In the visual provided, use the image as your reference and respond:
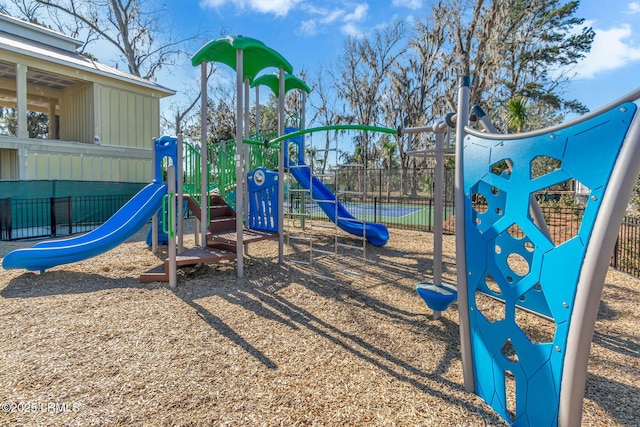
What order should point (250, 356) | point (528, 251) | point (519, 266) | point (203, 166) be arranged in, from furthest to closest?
1. point (519, 266)
2. point (203, 166)
3. point (250, 356)
4. point (528, 251)

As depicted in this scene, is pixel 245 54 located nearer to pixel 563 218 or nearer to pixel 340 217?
pixel 340 217

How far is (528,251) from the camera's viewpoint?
81.6 inches

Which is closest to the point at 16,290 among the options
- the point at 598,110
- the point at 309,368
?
the point at 309,368

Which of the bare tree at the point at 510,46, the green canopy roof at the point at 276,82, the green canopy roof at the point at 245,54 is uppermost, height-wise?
the bare tree at the point at 510,46

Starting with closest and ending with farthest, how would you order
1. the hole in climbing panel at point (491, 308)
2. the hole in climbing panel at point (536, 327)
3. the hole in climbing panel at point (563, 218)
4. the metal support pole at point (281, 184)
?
the hole in climbing panel at point (536, 327) → the hole in climbing panel at point (491, 308) → the metal support pole at point (281, 184) → the hole in climbing panel at point (563, 218)

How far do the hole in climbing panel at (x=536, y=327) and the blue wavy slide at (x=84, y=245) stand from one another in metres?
5.93

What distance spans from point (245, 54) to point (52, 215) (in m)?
7.72

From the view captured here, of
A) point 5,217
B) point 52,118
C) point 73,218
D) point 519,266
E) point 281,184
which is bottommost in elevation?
point 519,266

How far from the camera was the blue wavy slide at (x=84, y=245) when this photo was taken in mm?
5242

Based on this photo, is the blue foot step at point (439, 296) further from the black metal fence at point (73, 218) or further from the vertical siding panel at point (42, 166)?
the vertical siding panel at point (42, 166)

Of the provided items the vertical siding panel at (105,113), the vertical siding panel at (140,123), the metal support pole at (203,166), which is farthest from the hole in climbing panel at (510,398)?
the vertical siding panel at (140,123)

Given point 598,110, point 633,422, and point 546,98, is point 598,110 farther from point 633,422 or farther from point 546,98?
point 546,98

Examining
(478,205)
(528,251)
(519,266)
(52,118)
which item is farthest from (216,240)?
(52,118)

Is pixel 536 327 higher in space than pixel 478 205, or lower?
lower
